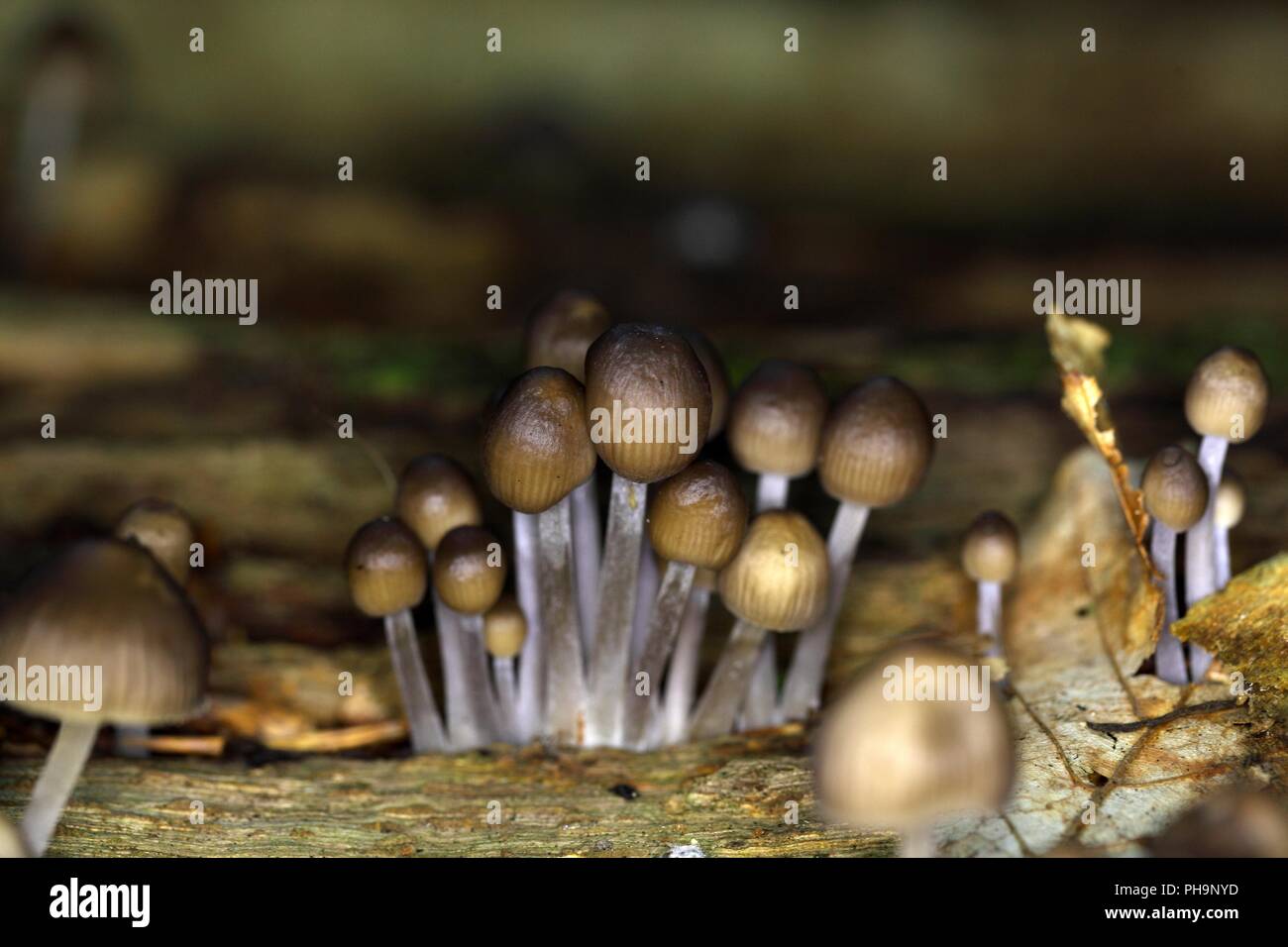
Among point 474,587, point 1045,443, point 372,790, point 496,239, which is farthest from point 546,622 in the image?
point 496,239

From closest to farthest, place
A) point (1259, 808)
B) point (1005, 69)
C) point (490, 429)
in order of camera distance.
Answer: point (1259, 808), point (490, 429), point (1005, 69)

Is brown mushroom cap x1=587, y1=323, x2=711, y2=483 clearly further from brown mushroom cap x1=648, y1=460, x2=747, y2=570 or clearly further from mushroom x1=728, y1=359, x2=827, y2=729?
mushroom x1=728, y1=359, x2=827, y2=729

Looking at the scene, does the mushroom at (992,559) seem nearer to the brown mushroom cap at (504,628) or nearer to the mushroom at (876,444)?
the mushroom at (876,444)

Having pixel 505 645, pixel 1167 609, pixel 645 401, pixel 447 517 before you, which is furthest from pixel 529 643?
pixel 1167 609

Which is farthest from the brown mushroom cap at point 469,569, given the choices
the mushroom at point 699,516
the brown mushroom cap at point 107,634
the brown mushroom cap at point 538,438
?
the brown mushroom cap at point 107,634
